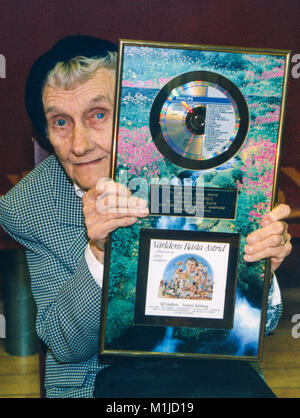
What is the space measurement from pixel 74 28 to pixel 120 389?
3.18 feet

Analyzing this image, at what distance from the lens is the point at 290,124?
137 centimetres

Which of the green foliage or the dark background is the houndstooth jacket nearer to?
the green foliage

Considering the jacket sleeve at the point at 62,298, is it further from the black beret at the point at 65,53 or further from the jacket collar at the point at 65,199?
the black beret at the point at 65,53

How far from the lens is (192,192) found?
27.5 inches

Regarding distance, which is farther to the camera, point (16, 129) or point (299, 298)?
point (299, 298)

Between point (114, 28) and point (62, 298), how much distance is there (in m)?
0.80

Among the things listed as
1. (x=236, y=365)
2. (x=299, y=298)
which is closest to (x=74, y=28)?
(x=236, y=365)

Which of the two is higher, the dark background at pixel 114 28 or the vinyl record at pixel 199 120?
the dark background at pixel 114 28

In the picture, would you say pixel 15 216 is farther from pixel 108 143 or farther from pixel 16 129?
pixel 16 129

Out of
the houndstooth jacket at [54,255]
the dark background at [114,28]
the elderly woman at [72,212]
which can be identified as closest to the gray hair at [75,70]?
the elderly woman at [72,212]

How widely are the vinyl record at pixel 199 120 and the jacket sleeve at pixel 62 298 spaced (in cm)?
31

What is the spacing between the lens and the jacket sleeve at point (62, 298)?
0.83 meters

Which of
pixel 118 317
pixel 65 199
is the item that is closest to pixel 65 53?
pixel 65 199

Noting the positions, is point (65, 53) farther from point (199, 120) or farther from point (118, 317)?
point (118, 317)
